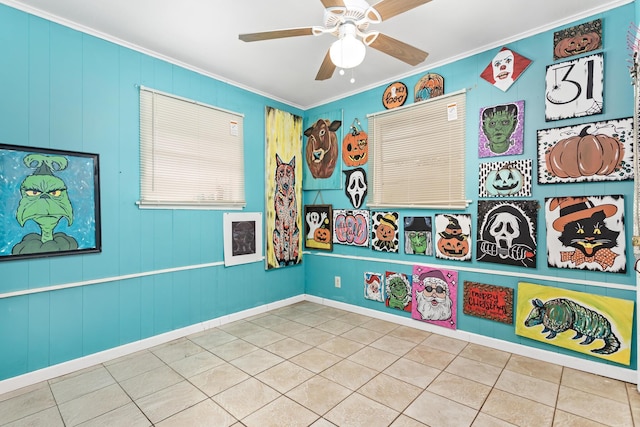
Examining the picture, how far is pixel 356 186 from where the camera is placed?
12.9 feet

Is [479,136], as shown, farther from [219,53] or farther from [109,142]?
[109,142]

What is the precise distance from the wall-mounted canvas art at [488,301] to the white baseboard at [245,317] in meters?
0.22

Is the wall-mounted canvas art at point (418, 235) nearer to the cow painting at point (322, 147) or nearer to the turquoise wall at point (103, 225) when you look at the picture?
the cow painting at point (322, 147)

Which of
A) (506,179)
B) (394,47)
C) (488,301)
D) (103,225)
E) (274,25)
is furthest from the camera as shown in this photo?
(488,301)

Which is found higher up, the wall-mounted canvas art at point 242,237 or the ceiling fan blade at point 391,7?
the ceiling fan blade at point 391,7

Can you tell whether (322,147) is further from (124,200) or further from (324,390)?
(324,390)

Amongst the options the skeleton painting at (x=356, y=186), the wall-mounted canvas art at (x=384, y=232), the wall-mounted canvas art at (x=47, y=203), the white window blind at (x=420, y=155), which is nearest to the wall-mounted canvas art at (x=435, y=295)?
the wall-mounted canvas art at (x=384, y=232)

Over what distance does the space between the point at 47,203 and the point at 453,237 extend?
351 centimetres

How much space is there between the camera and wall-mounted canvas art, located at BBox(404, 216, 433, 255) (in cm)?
330

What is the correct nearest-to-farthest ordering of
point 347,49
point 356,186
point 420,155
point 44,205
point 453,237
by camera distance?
point 347,49
point 44,205
point 453,237
point 420,155
point 356,186

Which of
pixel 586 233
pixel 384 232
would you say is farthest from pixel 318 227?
pixel 586 233

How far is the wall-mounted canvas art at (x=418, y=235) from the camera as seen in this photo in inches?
130

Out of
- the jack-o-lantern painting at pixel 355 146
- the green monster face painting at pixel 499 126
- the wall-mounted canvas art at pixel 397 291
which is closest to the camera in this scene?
the green monster face painting at pixel 499 126

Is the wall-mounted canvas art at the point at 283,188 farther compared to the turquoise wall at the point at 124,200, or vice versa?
the wall-mounted canvas art at the point at 283,188
